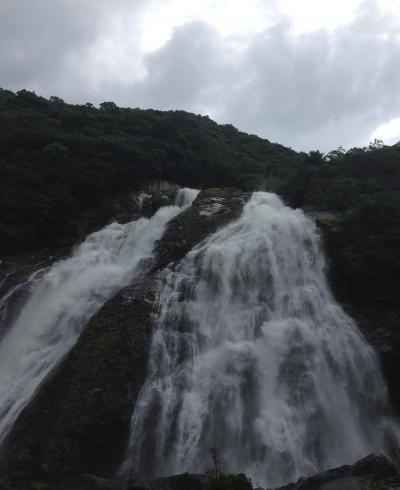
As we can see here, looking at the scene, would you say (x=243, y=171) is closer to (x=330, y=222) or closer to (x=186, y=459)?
(x=330, y=222)

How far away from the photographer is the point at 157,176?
134ft

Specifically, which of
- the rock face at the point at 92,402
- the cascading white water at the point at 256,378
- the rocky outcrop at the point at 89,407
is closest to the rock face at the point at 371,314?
the cascading white water at the point at 256,378

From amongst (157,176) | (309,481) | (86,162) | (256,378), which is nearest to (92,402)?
(256,378)

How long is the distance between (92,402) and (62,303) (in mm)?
8041

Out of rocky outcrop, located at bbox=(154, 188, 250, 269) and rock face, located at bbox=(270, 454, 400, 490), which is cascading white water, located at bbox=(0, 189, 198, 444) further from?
rock face, located at bbox=(270, 454, 400, 490)

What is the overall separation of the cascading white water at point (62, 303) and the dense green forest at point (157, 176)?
5.59 metres

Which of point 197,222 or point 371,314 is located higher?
point 197,222

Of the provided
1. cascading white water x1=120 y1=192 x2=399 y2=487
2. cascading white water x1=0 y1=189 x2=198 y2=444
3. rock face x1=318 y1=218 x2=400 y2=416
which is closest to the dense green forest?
rock face x1=318 y1=218 x2=400 y2=416

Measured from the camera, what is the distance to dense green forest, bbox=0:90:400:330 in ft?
70.9

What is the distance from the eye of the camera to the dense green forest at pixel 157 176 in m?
21.6

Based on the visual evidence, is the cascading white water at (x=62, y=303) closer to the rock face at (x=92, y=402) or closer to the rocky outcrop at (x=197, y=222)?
the rock face at (x=92, y=402)

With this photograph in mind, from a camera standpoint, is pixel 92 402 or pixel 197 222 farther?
pixel 197 222

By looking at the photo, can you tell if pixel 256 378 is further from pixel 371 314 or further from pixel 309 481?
pixel 371 314

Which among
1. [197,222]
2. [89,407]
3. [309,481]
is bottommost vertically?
[309,481]
